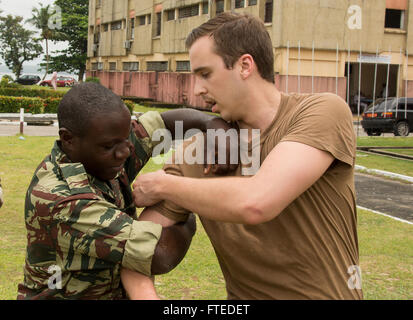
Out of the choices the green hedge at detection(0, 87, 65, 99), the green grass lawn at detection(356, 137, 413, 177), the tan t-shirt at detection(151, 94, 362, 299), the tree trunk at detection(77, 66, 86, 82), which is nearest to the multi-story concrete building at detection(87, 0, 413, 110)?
the green grass lawn at detection(356, 137, 413, 177)

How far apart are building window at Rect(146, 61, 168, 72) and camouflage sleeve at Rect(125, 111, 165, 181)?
39499 millimetres

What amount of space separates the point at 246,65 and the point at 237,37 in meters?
0.12

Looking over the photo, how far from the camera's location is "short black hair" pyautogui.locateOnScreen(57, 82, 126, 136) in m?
2.04

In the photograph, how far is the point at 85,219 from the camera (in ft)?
6.30

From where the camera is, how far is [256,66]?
241 centimetres

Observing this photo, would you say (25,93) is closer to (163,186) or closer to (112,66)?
(112,66)

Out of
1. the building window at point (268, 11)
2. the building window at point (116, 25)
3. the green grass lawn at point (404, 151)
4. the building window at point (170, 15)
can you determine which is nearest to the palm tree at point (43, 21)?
the building window at point (116, 25)

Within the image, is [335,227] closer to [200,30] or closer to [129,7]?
[200,30]

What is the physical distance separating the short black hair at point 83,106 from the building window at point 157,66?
39974 mm

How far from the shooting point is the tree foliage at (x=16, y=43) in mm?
78500

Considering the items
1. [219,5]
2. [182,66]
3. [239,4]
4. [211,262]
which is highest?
[219,5]

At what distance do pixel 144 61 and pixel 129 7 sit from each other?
21.4 feet

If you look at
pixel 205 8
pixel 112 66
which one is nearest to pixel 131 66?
pixel 112 66
